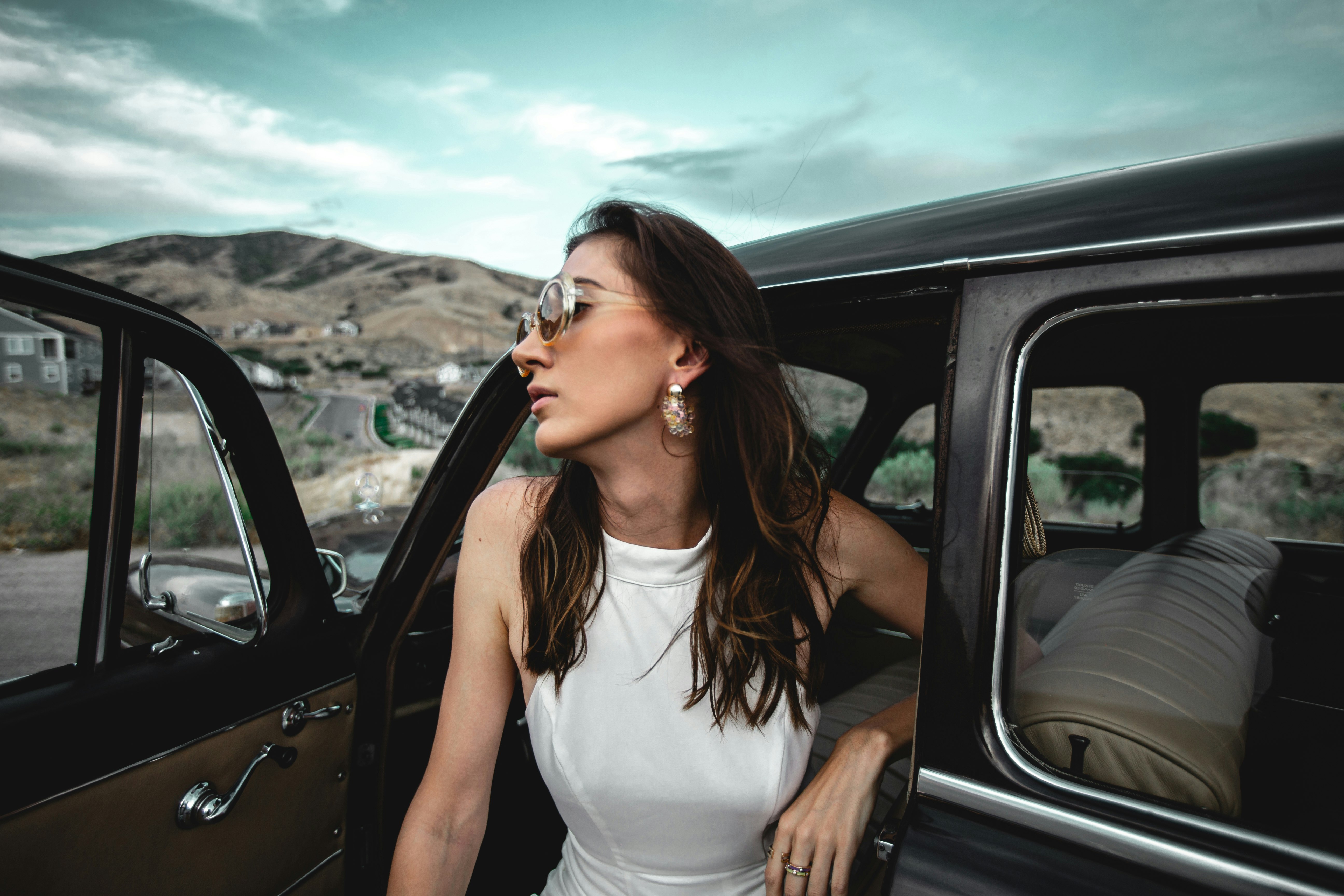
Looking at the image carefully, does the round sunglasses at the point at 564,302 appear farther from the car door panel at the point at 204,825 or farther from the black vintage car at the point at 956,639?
the car door panel at the point at 204,825

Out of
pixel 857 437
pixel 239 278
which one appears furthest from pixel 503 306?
pixel 857 437

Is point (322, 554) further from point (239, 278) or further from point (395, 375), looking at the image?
point (239, 278)

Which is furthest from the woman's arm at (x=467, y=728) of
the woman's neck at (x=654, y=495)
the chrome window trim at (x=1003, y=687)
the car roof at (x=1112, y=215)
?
the chrome window trim at (x=1003, y=687)

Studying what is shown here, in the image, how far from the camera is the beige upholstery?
101cm

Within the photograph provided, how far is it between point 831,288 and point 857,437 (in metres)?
2.60

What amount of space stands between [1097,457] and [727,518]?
3012 mm

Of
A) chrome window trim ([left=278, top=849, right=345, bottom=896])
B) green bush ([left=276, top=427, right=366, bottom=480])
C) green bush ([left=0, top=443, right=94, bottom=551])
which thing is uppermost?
green bush ([left=0, top=443, right=94, bottom=551])

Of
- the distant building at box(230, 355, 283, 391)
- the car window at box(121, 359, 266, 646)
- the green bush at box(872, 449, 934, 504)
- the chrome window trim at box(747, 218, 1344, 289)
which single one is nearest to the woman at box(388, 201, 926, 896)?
the chrome window trim at box(747, 218, 1344, 289)

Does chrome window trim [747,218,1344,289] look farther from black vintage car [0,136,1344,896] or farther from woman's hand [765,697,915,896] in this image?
woman's hand [765,697,915,896]

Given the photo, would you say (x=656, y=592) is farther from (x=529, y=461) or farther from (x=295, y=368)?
(x=295, y=368)

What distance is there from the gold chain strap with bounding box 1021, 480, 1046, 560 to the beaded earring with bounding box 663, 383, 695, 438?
0.66 metres

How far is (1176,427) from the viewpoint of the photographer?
3043 mm

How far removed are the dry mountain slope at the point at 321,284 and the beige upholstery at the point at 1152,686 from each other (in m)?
34.0

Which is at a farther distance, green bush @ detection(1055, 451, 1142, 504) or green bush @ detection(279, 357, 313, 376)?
green bush @ detection(279, 357, 313, 376)
